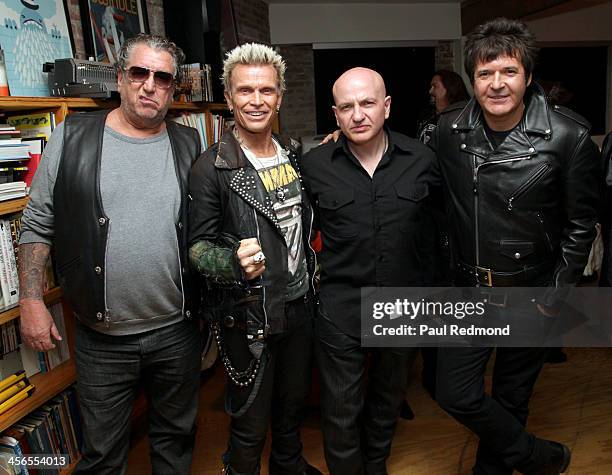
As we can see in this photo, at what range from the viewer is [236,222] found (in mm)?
1868

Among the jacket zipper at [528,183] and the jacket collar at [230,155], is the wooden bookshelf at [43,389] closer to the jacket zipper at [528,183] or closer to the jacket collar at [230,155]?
the jacket collar at [230,155]

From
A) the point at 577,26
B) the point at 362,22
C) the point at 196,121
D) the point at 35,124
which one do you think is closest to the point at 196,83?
the point at 196,121

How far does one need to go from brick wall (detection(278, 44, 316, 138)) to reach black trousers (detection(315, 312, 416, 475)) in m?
5.08

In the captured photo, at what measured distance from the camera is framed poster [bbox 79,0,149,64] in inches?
113

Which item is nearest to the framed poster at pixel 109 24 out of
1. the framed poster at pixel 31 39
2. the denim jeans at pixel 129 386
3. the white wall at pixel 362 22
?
the framed poster at pixel 31 39

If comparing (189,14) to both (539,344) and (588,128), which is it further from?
(539,344)

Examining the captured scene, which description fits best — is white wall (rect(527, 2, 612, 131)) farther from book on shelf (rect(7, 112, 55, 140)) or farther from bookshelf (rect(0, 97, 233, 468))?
book on shelf (rect(7, 112, 55, 140))

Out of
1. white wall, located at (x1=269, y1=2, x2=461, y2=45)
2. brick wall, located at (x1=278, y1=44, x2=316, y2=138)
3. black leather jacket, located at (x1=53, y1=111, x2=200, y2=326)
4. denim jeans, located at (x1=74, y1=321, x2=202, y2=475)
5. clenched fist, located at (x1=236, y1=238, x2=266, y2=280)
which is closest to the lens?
clenched fist, located at (x1=236, y1=238, x2=266, y2=280)

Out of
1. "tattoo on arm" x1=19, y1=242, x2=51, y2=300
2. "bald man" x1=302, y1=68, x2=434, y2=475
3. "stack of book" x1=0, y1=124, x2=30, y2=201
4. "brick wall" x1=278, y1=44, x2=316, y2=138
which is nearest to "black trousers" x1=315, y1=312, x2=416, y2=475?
"bald man" x1=302, y1=68, x2=434, y2=475

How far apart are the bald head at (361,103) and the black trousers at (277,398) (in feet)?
2.14

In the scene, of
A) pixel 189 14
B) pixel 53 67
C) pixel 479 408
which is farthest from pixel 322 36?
pixel 479 408

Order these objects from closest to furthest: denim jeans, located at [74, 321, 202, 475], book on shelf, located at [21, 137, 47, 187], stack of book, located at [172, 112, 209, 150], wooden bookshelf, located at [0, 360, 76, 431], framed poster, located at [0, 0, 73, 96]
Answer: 1. denim jeans, located at [74, 321, 202, 475]
2. wooden bookshelf, located at [0, 360, 76, 431]
3. book on shelf, located at [21, 137, 47, 187]
4. framed poster, located at [0, 0, 73, 96]
5. stack of book, located at [172, 112, 209, 150]

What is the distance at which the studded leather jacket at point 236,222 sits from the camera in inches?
73.0

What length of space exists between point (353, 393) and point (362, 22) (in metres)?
5.75
